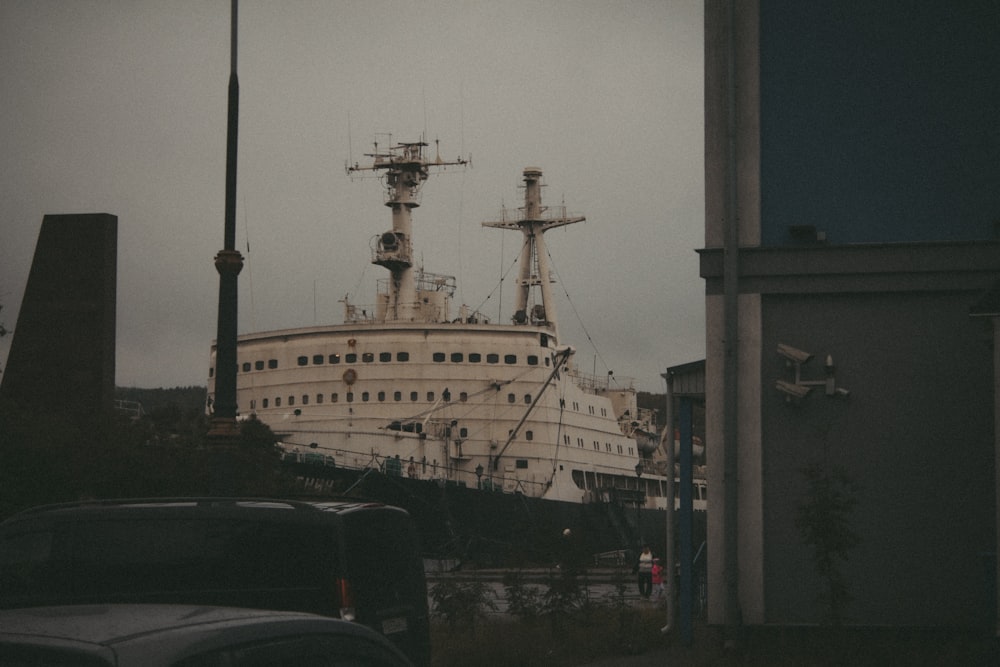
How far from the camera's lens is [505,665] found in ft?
46.9

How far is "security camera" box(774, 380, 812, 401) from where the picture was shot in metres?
15.7

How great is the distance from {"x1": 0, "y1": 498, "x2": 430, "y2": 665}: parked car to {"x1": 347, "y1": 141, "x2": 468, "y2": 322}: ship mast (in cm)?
4837

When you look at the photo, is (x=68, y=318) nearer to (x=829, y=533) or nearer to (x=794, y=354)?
(x=794, y=354)

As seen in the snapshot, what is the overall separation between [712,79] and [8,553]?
10658mm

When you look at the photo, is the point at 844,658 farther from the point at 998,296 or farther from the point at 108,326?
the point at 108,326

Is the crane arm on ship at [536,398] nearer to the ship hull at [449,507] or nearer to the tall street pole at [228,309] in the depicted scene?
the ship hull at [449,507]

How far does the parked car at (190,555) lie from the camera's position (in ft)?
26.7

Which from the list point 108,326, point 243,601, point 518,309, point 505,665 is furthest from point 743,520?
point 518,309

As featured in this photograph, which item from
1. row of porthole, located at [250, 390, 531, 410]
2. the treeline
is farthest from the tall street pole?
row of porthole, located at [250, 390, 531, 410]

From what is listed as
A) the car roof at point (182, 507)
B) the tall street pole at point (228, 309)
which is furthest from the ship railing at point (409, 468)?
the car roof at point (182, 507)

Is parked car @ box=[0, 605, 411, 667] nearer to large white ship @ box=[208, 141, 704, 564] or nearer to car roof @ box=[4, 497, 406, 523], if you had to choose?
car roof @ box=[4, 497, 406, 523]

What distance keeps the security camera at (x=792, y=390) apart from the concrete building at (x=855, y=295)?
3 cm

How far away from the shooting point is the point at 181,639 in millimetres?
3727

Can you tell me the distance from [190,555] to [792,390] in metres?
9.02
